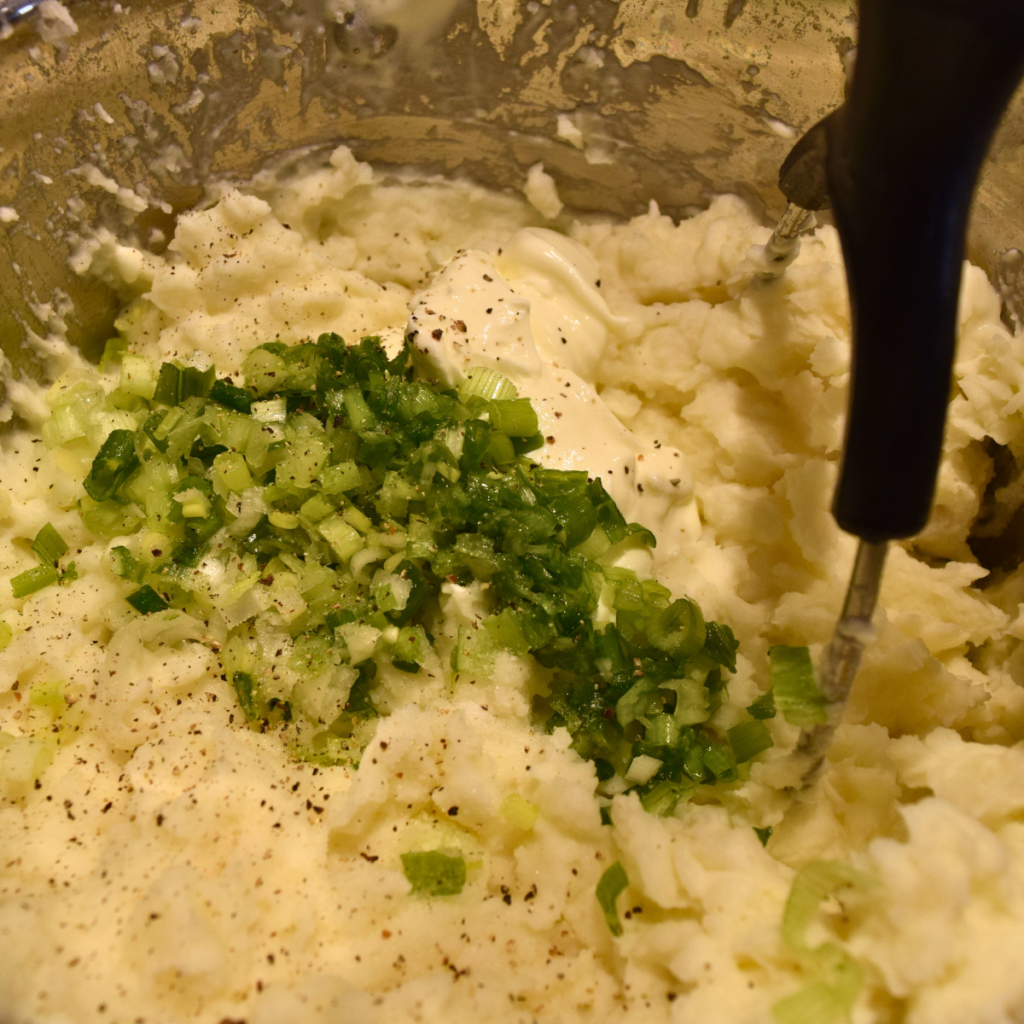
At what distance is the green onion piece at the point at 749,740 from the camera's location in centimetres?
170

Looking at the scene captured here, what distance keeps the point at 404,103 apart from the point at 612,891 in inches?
83.1

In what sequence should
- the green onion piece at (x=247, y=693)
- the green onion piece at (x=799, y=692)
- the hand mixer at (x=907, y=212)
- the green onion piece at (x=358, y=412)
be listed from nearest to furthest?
1. the hand mixer at (x=907, y=212)
2. the green onion piece at (x=799, y=692)
3. the green onion piece at (x=247, y=693)
4. the green onion piece at (x=358, y=412)

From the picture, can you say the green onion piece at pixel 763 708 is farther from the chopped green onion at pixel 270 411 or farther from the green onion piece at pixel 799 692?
the chopped green onion at pixel 270 411

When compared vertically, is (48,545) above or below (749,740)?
above

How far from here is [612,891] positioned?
1486 millimetres

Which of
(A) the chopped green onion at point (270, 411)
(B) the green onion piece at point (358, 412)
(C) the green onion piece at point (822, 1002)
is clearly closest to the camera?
(C) the green onion piece at point (822, 1002)

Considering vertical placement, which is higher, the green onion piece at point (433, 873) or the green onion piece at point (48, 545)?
the green onion piece at point (48, 545)

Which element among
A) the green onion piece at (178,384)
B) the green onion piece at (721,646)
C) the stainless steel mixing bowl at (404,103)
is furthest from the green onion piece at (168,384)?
the green onion piece at (721,646)

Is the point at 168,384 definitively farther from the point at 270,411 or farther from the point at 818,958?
the point at 818,958

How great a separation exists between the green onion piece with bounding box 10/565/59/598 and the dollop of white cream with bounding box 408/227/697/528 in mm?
976

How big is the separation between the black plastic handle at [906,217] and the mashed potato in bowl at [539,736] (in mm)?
574

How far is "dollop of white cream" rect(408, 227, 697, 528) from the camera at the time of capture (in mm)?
2062

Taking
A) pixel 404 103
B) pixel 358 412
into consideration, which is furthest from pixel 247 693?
pixel 404 103

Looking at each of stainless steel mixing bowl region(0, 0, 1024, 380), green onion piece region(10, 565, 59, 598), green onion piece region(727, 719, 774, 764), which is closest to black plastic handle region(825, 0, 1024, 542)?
green onion piece region(727, 719, 774, 764)
